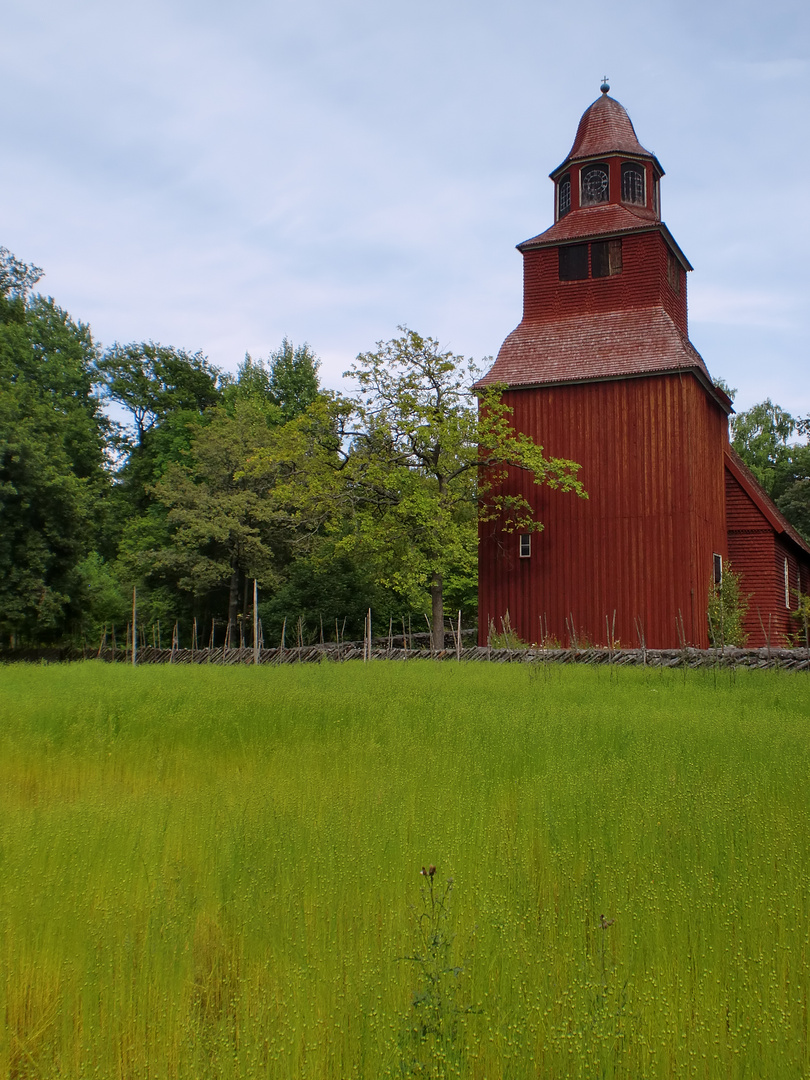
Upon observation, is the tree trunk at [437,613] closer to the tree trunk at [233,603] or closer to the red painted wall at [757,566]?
the red painted wall at [757,566]

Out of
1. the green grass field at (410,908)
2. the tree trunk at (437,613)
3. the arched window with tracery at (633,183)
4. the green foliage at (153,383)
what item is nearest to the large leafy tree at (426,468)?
the tree trunk at (437,613)

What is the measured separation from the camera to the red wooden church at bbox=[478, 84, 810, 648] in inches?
975

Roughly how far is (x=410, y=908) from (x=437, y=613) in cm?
2354

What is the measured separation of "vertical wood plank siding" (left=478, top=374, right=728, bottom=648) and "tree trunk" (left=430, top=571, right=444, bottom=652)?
1.51 meters

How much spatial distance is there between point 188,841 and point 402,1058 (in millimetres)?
2756

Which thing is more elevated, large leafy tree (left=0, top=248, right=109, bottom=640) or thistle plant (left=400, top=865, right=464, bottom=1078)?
large leafy tree (left=0, top=248, right=109, bottom=640)

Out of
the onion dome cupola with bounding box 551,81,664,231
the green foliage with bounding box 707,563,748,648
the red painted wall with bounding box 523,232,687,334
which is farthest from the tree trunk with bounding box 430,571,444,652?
the onion dome cupola with bounding box 551,81,664,231

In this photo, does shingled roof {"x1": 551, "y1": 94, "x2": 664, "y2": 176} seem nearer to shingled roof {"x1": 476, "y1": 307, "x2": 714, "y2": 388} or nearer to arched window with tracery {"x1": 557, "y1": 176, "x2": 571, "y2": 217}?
arched window with tracery {"x1": 557, "y1": 176, "x2": 571, "y2": 217}

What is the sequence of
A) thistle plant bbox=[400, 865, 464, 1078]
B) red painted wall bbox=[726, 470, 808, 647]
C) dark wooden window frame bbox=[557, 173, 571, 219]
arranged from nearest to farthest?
thistle plant bbox=[400, 865, 464, 1078] → red painted wall bbox=[726, 470, 808, 647] → dark wooden window frame bbox=[557, 173, 571, 219]

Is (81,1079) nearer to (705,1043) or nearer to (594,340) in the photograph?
(705,1043)

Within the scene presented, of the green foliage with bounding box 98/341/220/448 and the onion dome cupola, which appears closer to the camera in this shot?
the onion dome cupola

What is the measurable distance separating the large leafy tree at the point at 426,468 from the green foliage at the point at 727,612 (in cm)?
479

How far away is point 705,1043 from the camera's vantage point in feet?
11.2

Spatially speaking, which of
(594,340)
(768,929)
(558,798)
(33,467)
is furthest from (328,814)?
(33,467)
